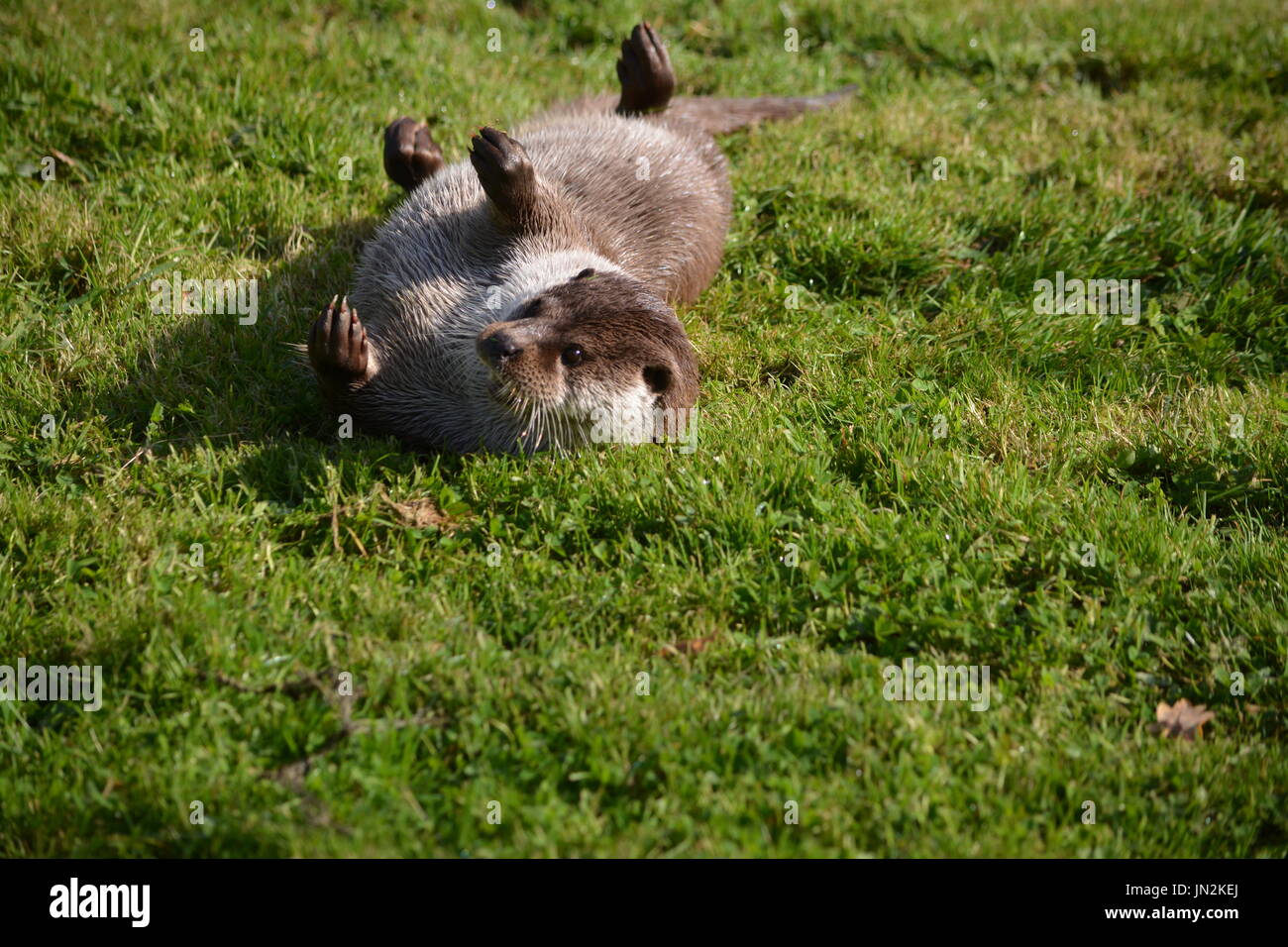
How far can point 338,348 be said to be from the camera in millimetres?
3408

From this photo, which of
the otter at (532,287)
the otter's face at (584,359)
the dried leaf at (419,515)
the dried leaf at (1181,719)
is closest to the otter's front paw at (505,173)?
the otter at (532,287)

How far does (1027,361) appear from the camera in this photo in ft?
13.7

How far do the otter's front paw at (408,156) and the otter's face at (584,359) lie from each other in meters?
1.25

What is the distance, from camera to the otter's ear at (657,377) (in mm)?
3504

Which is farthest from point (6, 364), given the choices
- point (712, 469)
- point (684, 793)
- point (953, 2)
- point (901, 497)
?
point (953, 2)

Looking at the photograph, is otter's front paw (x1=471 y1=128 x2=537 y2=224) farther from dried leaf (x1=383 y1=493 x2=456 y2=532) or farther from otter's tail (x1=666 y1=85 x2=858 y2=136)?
otter's tail (x1=666 y1=85 x2=858 y2=136)

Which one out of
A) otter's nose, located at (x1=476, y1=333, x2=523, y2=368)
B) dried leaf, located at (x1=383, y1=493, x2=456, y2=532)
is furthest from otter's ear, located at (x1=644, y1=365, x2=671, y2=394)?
dried leaf, located at (x1=383, y1=493, x2=456, y2=532)

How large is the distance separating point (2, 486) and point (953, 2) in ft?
19.3

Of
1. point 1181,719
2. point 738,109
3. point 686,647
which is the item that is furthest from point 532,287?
point 1181,719

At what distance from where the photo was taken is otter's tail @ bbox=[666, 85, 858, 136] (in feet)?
17.0

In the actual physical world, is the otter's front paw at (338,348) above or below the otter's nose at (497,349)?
above

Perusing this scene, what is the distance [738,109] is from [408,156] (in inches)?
70.9

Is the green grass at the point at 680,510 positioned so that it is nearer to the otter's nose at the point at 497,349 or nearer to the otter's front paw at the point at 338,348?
the otter's front paw at the point at 338,348
